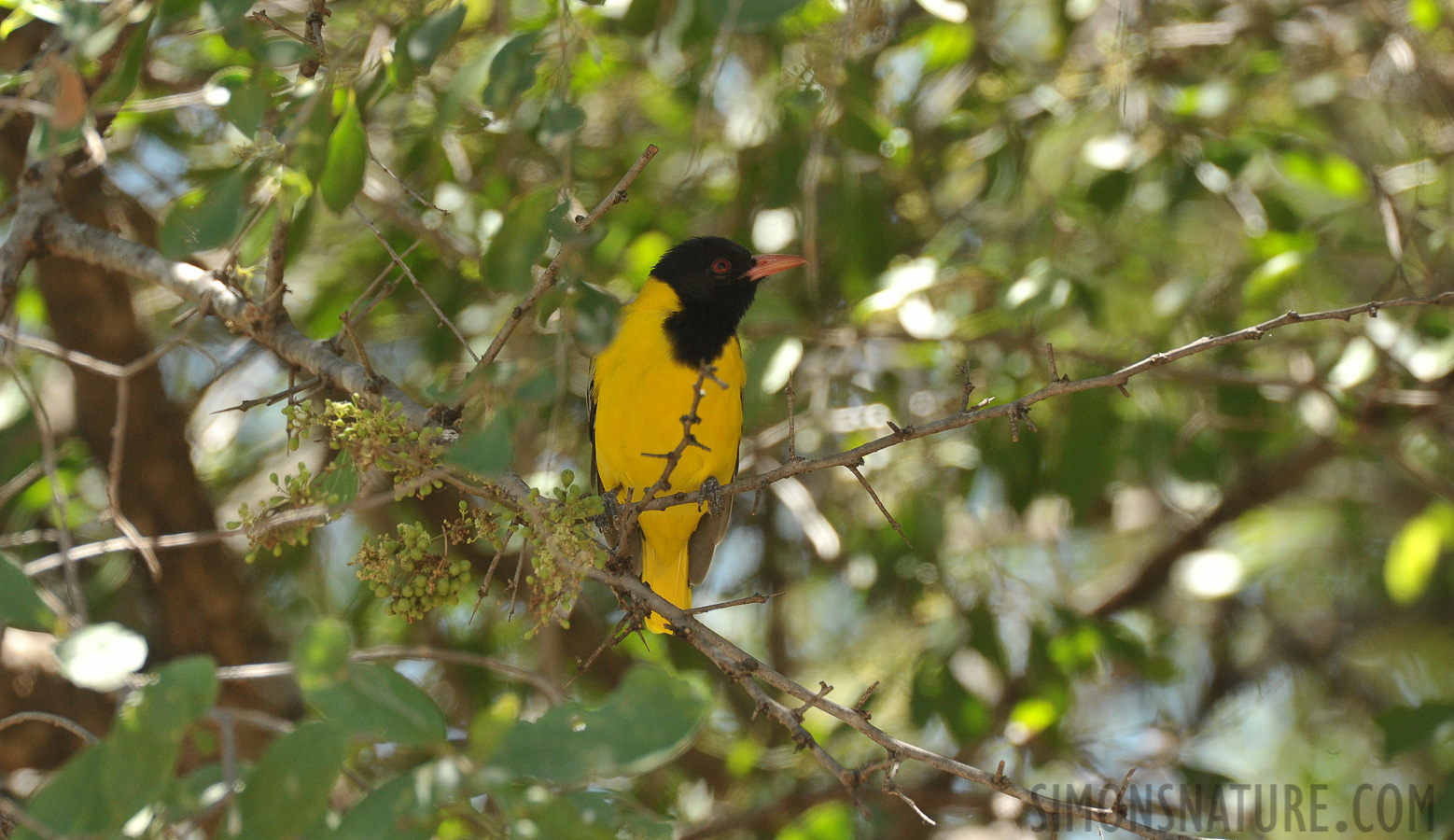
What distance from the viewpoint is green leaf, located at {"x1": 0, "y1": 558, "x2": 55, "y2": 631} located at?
1602mm

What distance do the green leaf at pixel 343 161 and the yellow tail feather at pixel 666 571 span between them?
209cm

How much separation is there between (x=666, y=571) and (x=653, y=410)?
0.82 meters

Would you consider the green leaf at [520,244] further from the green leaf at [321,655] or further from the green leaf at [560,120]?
the green leaf at [321,655]

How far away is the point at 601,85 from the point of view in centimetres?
443

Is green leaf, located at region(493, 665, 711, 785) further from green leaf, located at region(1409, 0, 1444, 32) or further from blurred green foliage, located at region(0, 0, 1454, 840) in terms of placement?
green leaf, located at region(1409, 0, 1444, 32)

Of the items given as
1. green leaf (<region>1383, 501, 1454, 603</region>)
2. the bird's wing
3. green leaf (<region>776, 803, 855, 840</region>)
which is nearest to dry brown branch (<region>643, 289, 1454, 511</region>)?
green leaf (<region>776, 803, 855, 840</region>)

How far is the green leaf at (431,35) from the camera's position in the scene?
1964 mm

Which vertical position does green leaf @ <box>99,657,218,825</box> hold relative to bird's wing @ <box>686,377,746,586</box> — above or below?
above

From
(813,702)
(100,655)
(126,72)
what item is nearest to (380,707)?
(100,655)

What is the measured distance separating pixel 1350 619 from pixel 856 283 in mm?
3456

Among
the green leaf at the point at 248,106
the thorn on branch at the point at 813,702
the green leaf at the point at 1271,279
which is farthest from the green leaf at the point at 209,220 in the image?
the green leaf at the point at 1271,279

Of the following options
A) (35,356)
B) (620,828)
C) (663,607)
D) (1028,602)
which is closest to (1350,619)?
(1028,602)

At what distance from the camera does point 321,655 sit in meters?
1.20

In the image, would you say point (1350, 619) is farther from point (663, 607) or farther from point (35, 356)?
point (35, 356)
